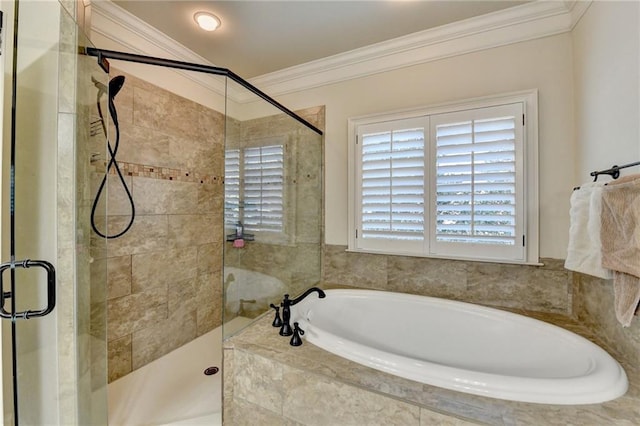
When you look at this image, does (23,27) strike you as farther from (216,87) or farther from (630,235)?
(630,235)

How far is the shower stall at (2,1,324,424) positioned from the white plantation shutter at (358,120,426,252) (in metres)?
0.47

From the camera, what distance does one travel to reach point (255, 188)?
7.25ft

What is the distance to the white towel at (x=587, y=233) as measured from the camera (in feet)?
3.80

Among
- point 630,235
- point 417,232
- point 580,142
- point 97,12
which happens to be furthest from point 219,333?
Answer: point 580,142

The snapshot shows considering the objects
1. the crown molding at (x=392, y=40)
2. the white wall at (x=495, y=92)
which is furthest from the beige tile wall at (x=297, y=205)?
the crown molding at (x=392, y=40)

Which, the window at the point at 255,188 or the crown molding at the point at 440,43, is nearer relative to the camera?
the crown molding at the point at 440,43

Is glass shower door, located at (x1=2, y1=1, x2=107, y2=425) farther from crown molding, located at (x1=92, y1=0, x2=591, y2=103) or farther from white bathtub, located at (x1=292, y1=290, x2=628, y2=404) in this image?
white bathtub, located at (x1=292, y1=290, x2=628, y2=404)

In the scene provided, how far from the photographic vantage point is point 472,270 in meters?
1.89

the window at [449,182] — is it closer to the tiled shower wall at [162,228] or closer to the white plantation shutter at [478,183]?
the white plantation shutter at [478,183]

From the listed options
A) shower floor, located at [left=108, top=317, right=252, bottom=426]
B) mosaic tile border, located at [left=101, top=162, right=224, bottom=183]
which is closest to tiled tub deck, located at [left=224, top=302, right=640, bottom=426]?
shower floor, located at [left=108, top=317, right=252, bottom=426]

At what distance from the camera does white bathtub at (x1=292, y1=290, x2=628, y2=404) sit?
0.95m

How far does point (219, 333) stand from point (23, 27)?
229cm

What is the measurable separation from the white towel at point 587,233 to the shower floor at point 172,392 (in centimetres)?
178

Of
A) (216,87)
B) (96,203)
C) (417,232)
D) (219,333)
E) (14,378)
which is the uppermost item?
(216,87)
